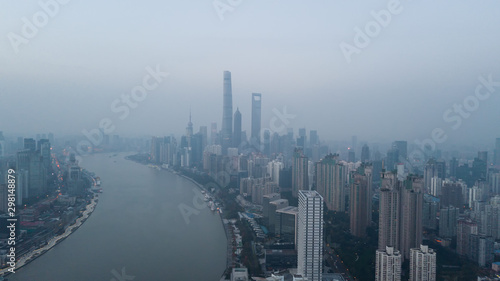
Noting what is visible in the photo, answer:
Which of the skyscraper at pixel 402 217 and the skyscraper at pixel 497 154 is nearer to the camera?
the skyscraper at pixel 402 217

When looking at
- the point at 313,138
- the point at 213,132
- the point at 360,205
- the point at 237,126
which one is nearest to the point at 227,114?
the point at 237,126

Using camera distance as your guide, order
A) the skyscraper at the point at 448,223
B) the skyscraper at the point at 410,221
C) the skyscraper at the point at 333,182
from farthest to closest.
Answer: the skyscraper at the point at 333,182 < the skyscraper at the point at 448,223 < the skyscraper at the point at 410,221

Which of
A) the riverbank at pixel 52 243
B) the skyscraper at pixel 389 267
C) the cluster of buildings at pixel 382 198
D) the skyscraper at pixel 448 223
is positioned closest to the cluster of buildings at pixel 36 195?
the riverbank at pixel 52 243

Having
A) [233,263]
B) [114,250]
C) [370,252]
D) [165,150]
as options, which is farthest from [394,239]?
[165,150]

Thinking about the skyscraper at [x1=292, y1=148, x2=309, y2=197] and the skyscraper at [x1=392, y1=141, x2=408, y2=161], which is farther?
the skyscraper at [x1=392, y1=141, x2=408, y2=161]

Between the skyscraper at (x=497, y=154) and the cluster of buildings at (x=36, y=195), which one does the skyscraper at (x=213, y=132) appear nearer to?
the cluster of buildings at (x=36, y=195)

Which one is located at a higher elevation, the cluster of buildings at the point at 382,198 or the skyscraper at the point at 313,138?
the skyscraper at the point at 313,138

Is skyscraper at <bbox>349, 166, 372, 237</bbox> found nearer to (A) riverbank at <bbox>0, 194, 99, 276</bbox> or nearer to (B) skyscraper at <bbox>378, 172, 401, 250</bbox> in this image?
(B) skyscraper at <bbox>378, 172, 401, 250</bbox>

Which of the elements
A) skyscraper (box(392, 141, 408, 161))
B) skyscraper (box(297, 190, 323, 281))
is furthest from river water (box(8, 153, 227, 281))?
skyscraper (box(392, 141, 408, 161))
